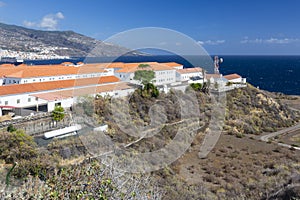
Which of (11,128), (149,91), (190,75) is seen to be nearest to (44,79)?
(149,91)

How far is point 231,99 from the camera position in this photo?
3114cm

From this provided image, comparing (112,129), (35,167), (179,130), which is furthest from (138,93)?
(35,167)

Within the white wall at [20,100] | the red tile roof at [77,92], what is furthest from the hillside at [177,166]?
the white wall at [20,100]

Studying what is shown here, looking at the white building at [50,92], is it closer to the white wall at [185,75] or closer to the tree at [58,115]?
the tree at [58,115]

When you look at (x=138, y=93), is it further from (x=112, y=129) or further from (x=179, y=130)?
(x=112, y=129)

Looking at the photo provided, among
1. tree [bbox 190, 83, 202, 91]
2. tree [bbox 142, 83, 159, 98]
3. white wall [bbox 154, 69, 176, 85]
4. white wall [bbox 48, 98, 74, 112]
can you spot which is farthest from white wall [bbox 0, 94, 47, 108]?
tree [bbox 190, 83, 202, 91]

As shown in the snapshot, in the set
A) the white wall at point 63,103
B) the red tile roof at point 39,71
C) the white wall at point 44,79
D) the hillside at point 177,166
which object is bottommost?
the hillside at point 177,166

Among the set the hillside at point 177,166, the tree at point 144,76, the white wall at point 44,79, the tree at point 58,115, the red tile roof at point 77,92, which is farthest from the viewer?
the tree at point 144,76

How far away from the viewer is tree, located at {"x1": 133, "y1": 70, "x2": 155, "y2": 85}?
94.6 feet

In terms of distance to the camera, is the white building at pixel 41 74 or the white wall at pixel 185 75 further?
the white wall at pixel 185 75

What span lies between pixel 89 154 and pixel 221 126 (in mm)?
15007

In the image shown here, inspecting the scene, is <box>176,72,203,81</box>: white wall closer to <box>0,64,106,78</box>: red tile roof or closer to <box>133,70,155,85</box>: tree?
<box>133,70,155,85</box>: tree

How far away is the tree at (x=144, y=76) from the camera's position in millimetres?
28842

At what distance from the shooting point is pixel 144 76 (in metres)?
29.2
